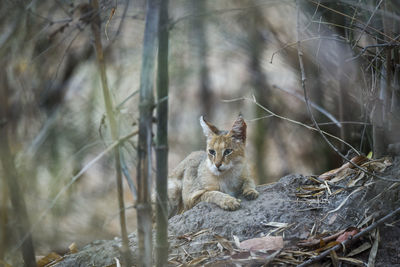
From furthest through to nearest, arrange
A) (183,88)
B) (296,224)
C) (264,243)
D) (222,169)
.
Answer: (183,88)
(222,169)
(296,224)
(264,243)

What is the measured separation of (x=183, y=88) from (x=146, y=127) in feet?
19.3

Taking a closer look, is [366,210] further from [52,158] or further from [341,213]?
[52,158]

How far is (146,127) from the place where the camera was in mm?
2086

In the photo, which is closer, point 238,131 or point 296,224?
point 296,224

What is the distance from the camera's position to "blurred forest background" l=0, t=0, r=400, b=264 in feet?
7.88

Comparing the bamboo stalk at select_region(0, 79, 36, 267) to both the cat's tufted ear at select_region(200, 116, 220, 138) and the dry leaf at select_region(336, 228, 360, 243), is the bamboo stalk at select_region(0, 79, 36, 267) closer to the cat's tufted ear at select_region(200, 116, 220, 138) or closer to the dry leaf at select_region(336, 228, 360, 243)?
the dry leaf at select_region(336, 228, 360, 243)

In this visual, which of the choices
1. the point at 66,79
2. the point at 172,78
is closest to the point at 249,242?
the point at 66,79

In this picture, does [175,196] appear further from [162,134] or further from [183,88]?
[162,134]

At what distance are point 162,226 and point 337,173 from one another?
251 cm

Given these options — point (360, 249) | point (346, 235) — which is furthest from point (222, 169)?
point (360, 249)

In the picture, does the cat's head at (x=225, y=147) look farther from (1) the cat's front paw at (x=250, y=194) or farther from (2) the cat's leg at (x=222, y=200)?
(1) the cat's front paw at (x=250, y=194)

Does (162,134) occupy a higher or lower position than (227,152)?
higher

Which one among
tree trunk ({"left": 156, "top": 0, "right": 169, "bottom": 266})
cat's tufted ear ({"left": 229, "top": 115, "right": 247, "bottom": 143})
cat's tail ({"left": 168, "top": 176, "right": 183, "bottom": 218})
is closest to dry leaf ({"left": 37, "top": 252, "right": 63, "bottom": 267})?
cat's tail ({"left": 168, "top": 176, "right": 183, "bottom": 218})

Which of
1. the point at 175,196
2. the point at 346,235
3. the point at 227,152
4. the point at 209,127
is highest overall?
the point at 209,127
